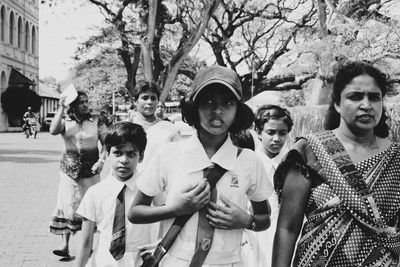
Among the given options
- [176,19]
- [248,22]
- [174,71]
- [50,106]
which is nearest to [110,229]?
[174,71]

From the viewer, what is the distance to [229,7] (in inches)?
925

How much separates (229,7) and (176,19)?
376cm

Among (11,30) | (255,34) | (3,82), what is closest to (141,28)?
(255,34)

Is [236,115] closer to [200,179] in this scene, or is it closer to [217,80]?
[217,80]

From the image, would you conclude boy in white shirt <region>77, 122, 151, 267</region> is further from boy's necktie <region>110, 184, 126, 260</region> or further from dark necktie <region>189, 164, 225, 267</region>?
dark necktie <region>189, 164, 225, 267</region>

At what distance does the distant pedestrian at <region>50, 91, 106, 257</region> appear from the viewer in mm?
5957

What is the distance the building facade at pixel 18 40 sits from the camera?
43406 mm

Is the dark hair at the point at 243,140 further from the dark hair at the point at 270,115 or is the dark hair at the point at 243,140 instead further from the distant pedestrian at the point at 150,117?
the distant pedestrian at the point at 150,117

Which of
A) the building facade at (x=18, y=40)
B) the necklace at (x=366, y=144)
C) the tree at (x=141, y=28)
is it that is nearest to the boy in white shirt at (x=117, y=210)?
the necklace at (x=366, y=144)

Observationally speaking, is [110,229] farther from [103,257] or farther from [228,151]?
[228,151]

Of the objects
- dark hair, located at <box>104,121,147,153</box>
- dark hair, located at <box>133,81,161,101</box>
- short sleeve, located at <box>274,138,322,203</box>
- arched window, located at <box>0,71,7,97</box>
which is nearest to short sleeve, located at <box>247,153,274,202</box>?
short sleeve, located at <box>274,138,322,203</box>

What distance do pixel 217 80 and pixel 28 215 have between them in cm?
674

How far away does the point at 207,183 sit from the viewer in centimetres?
235

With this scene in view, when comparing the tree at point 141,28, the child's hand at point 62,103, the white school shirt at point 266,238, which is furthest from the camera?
the tree at point 141,28
